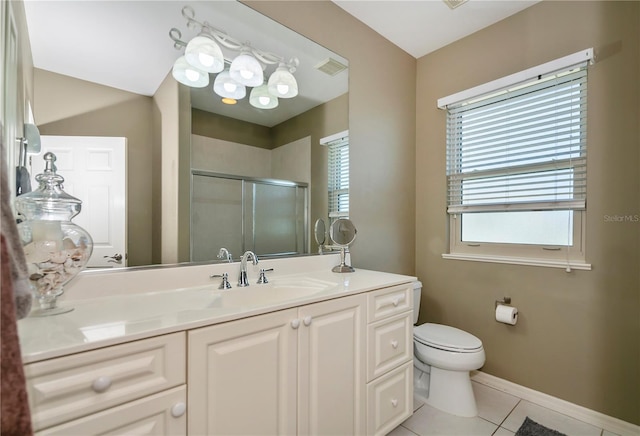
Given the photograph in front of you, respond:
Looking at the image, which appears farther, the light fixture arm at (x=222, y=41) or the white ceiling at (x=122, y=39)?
the light fixture arm at (x=222, y=41)

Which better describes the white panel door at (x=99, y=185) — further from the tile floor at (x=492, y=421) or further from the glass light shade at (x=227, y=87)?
the tile floor at (x=492, y=421)

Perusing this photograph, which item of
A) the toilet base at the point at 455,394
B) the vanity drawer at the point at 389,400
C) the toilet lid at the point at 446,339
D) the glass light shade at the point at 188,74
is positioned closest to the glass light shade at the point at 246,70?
the glass light shade at the point at 188,74

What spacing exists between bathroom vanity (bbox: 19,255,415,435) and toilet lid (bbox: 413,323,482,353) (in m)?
0.29

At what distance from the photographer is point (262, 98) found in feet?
5.43

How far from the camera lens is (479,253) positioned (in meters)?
2.17

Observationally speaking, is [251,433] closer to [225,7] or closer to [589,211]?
[225,7]

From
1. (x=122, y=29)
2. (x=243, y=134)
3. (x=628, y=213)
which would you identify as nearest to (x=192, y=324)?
(x=243, y=134)

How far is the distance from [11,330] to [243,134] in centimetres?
134

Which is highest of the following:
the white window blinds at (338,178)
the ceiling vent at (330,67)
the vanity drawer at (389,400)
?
the ceiling vent at (330,67)

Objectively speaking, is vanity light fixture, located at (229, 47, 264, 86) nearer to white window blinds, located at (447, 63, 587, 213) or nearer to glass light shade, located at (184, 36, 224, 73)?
glass light shade, located at (184, 36, 224, 73)

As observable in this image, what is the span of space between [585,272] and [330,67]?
1.97 meters

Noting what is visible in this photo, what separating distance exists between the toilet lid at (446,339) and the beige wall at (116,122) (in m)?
1.61

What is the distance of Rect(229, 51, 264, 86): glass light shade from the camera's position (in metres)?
1.52

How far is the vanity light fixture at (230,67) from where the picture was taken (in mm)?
1362
